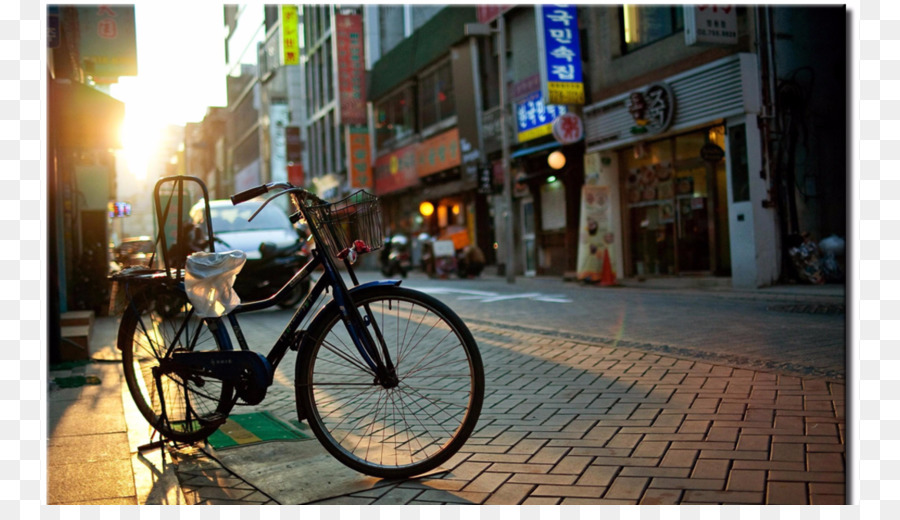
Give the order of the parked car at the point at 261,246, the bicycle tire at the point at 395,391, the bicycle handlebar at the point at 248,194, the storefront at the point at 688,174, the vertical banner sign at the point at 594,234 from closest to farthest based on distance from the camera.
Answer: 1. the bicycle tire at the point at 395,391
2. the bicycle handlebar at the point at 248,194
3. the parked car at the point at 261,246
4. the storefront at the point at 688,174
5. the vertical banner sign at the point at 594,234

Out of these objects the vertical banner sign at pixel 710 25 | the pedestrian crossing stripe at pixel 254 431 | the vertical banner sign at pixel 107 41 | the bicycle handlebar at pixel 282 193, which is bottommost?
the pedestrian crossing stripe at pixel 254 431

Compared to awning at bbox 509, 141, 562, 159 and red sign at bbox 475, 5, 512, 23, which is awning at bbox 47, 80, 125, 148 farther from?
red sign at bbox 475, 5, 512, 23

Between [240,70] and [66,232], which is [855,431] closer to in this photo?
[66,232]

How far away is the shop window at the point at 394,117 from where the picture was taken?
3206cm

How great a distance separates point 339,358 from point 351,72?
34.0 meters

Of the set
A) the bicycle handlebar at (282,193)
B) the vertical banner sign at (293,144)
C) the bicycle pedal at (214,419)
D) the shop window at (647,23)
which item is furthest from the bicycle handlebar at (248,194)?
the vertical banner sign at (293,144)

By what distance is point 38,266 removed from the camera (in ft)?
8.73

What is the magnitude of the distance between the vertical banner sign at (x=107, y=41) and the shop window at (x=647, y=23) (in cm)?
1003

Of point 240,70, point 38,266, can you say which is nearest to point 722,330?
point 38,266

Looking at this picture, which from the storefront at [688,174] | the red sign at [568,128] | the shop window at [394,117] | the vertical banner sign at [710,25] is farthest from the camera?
the shop window at [394,117]

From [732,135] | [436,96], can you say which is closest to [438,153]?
[436,96]

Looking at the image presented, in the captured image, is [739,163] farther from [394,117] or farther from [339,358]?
[394,117]

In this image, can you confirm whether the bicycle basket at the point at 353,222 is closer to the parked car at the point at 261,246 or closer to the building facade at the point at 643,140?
the building facade at the point at 643,140

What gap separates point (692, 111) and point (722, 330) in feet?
→ 28.1
